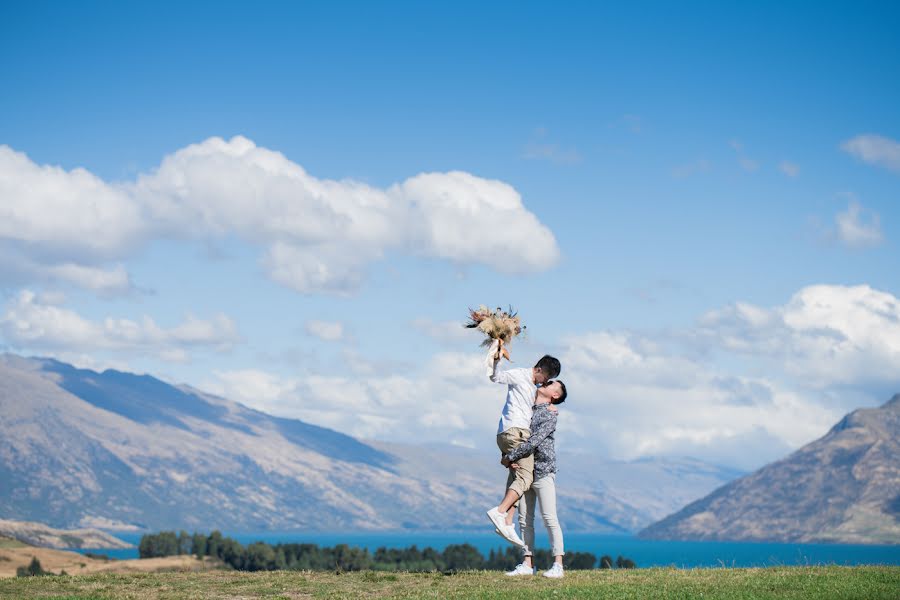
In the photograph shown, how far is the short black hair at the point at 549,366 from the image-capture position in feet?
81.7

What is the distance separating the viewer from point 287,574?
88.4 ft

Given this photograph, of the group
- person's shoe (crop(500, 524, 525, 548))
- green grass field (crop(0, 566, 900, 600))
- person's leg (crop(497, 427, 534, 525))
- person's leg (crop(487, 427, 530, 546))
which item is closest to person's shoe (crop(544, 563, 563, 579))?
green grass field (crop(0, 566, 900, 600))

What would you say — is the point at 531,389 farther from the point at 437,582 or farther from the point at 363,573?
the point at 363,573

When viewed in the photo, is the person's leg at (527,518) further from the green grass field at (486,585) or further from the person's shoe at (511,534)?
the green grass field at (486,585)

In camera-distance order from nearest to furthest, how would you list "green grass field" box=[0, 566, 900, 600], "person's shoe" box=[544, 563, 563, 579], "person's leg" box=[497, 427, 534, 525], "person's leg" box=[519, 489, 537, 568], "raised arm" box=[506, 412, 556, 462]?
"green grass field" box=[0, 566, 900, 600] < "raised arm" box=[506, 412, 556, 462] < "person's leg" box=[497, 427, 534, 525] < "person's shoe" box=[544, 563, 563, 579] < "person's leg" box=[519, 489, 537, 568]

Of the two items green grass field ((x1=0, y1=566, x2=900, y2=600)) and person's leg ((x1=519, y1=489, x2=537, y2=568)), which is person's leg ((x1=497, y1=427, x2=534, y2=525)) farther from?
green grass field ((x1=0, y1=566, x2=900, y2=600))

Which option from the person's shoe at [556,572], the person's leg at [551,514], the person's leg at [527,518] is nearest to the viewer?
the person's leg at [551,514]

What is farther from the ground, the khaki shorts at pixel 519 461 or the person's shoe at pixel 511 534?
the khaki shorts at pixel 519 461

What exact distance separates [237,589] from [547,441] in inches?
340

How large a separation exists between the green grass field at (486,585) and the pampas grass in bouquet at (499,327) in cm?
607

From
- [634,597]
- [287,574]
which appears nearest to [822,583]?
[634,597]

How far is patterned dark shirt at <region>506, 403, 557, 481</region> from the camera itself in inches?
970

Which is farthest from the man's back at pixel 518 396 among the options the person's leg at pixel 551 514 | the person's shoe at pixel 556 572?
the person's shoe at pixel 556 572

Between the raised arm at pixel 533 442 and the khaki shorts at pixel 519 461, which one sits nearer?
the raised arm at pixel 533 442
